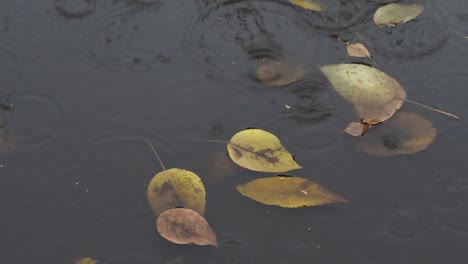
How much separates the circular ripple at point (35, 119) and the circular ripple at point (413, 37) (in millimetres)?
A: 1290

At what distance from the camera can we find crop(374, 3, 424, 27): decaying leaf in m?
2.44

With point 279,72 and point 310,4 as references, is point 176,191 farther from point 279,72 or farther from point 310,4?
point 310,4

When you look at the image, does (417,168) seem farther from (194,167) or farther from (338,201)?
(194,167)

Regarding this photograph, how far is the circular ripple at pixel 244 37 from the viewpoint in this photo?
2256mm

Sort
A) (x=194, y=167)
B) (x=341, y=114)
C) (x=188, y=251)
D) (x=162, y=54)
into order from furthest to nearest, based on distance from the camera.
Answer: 1. (x=162, y=54)
2. (x=341, y=114)
3. (x=194, y=167)
4. (x=188, y=251)

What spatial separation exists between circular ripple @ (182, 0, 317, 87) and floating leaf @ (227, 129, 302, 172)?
29 centimetres

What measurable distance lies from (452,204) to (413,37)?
2.61 ft

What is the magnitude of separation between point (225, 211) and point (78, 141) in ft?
1.92

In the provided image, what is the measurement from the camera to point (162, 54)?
2291 millimetres

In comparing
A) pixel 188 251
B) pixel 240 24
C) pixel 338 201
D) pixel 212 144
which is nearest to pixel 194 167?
pixel 212 144

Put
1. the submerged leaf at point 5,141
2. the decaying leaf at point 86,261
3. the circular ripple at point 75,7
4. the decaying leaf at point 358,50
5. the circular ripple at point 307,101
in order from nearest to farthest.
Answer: the decaying leaf at point 86,261, the submerged leaf at point 5,141, the circular ripple at point 307,101, the decaying leaf at point 358,50, the circular ripple at point 75,7

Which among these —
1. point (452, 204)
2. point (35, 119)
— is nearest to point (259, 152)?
point (452, 204)

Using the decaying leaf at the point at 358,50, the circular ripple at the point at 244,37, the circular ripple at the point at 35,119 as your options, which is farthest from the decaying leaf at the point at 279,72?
the circular ripple at the point at 35,119

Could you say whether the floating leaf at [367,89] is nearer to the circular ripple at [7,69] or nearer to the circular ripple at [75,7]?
the circular ripple at [75,7]
